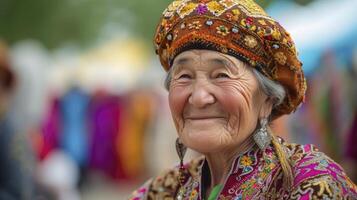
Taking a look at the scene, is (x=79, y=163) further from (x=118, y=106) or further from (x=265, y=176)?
(x=265, y=176)

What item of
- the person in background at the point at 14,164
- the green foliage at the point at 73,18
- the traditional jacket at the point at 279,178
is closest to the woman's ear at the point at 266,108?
the traditional jacket at the point at 279,178

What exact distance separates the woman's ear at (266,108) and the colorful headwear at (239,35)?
96 mm

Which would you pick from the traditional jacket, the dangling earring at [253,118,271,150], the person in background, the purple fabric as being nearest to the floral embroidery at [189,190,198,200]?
the traditional jacket

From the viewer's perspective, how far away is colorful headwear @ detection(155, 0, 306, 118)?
4035mm

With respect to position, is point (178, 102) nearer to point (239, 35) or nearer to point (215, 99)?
point (215, 99)

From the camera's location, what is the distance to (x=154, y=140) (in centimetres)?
1569

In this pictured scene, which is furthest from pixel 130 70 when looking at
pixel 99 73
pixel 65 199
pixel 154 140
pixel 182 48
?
pixel 182 48

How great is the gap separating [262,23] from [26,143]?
10.3 ft

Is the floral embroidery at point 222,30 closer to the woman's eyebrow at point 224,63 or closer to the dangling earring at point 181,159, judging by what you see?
the woman's eyebrow at point 224,63

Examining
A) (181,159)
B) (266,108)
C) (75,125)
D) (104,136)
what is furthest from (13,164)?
(75,125)

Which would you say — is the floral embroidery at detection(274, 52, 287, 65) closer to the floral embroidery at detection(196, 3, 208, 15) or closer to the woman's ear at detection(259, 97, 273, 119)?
the woman's ear at detection(259, 97, 273, 119)

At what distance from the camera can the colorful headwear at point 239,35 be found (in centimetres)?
404

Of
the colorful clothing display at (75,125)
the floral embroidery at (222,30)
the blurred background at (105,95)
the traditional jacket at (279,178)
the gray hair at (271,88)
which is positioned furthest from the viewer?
the colorful clothing display at (75,125)

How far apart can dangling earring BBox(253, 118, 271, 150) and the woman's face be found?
5cm
